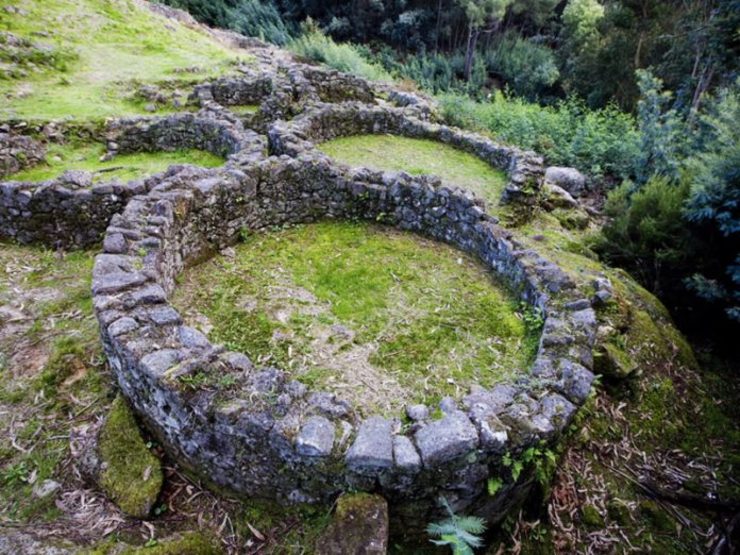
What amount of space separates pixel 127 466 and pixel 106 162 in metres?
7.65

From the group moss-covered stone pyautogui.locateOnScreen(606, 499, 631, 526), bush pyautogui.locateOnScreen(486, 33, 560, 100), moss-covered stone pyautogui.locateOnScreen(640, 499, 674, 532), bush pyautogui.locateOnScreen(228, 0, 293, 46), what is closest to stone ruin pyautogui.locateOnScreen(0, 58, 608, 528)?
moss-covered stone pyautogui.locateOnScreen(606, 499, 631, 526)

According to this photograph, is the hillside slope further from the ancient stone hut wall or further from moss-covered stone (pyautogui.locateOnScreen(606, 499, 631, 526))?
the ancient stone hut wall

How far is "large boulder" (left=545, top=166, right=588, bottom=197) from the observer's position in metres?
12.1

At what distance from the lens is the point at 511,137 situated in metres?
14.9

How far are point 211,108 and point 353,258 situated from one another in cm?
655

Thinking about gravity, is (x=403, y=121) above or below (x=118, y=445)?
above

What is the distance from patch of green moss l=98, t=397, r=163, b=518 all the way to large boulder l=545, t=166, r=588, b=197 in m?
10.8

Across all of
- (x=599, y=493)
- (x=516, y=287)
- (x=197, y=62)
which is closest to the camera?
(x=599, y=493)

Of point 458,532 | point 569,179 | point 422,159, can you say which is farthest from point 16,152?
point 569,179

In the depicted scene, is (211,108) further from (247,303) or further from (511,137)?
(511,137)

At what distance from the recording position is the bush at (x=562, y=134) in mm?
13078

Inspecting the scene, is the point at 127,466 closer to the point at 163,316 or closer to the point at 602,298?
the point at 163,316

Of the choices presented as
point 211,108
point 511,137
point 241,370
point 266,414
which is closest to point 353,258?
point 241,370

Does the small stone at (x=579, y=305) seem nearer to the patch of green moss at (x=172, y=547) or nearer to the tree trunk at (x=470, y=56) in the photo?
the patch of green moss at (x=172, y=547)
